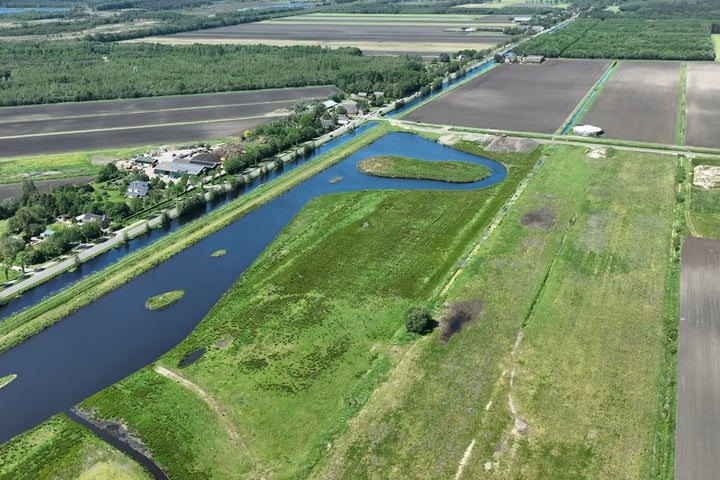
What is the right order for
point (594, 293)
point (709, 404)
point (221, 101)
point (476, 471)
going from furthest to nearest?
point (221, 101)
point (594, 293)
point (709, 404)
point (476, 471)

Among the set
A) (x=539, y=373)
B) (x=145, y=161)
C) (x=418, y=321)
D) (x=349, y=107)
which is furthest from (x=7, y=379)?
(x=349, y=107)

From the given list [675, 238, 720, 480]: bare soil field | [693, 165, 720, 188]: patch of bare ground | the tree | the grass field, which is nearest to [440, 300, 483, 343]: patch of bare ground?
the tree

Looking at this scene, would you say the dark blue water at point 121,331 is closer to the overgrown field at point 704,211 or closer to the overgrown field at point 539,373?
the overgrown field at point 539,373

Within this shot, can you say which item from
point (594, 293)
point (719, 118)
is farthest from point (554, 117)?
point (594, 293)

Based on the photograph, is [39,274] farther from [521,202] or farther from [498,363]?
[521,202]

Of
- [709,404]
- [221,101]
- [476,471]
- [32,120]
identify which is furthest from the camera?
[221,101]

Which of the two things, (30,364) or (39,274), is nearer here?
(30,364)

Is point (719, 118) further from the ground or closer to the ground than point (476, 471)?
further from the ground
